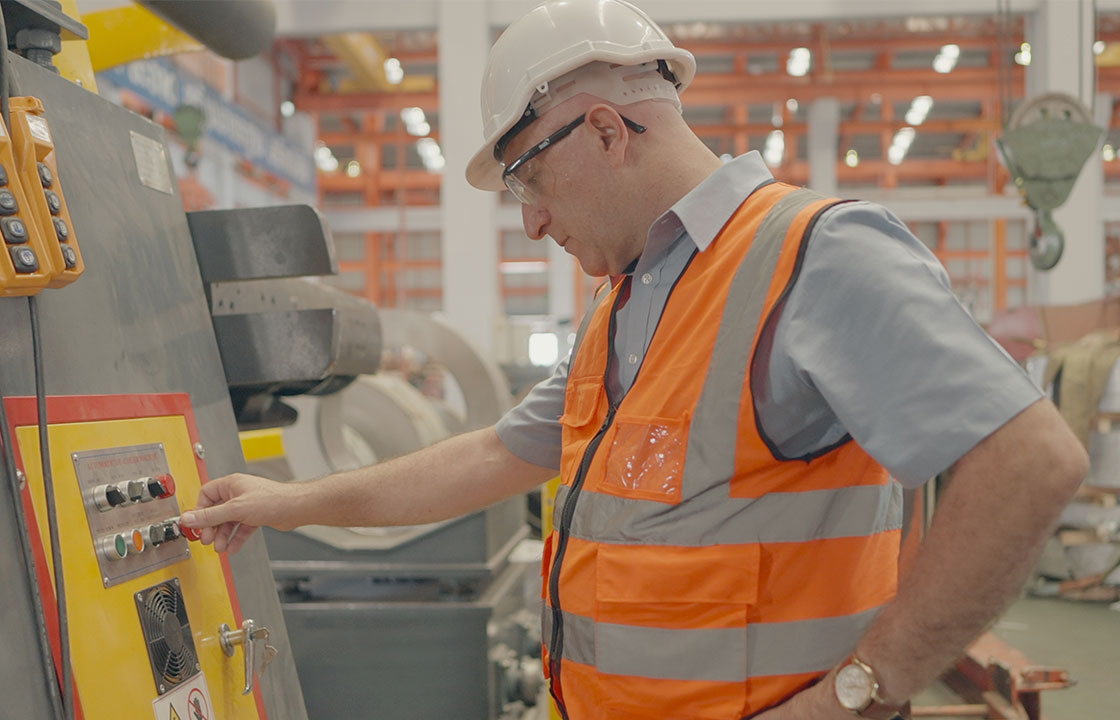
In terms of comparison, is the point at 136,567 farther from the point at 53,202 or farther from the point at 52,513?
the point at 53,202

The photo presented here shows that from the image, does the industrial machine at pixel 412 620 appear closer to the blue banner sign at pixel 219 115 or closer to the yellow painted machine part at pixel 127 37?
the yellow painted machine part at pixel 127 37

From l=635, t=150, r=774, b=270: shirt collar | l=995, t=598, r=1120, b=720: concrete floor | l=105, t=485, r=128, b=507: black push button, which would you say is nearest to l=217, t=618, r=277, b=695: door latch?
l=105, t=485, r=128, b=507: black push button

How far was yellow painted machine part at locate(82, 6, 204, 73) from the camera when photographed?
2.43 metres

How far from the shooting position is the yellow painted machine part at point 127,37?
7.97 ft

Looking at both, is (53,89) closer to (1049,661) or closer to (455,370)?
(455,370)

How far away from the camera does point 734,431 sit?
1.07 metres

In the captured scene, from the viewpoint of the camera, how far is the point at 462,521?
2.97 meters

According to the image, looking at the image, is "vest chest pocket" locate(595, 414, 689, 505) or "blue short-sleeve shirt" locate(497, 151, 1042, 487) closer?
"blue short-sleeve shirt" locate(497, 151, 1042, 487)

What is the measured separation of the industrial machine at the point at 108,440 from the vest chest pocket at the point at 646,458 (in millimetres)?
571

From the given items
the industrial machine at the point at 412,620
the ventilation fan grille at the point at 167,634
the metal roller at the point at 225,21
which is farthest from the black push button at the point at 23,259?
the industrial machine at the point at 412,620

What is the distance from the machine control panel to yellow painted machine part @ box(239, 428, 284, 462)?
7.64 feet

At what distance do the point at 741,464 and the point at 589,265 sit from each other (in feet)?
1.39

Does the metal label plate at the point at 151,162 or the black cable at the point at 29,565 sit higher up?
the metal label plate at the point at 151,162

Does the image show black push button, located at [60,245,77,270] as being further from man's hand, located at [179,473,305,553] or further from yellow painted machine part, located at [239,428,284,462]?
yellow painted machine part, located at [239,428,284,462]
